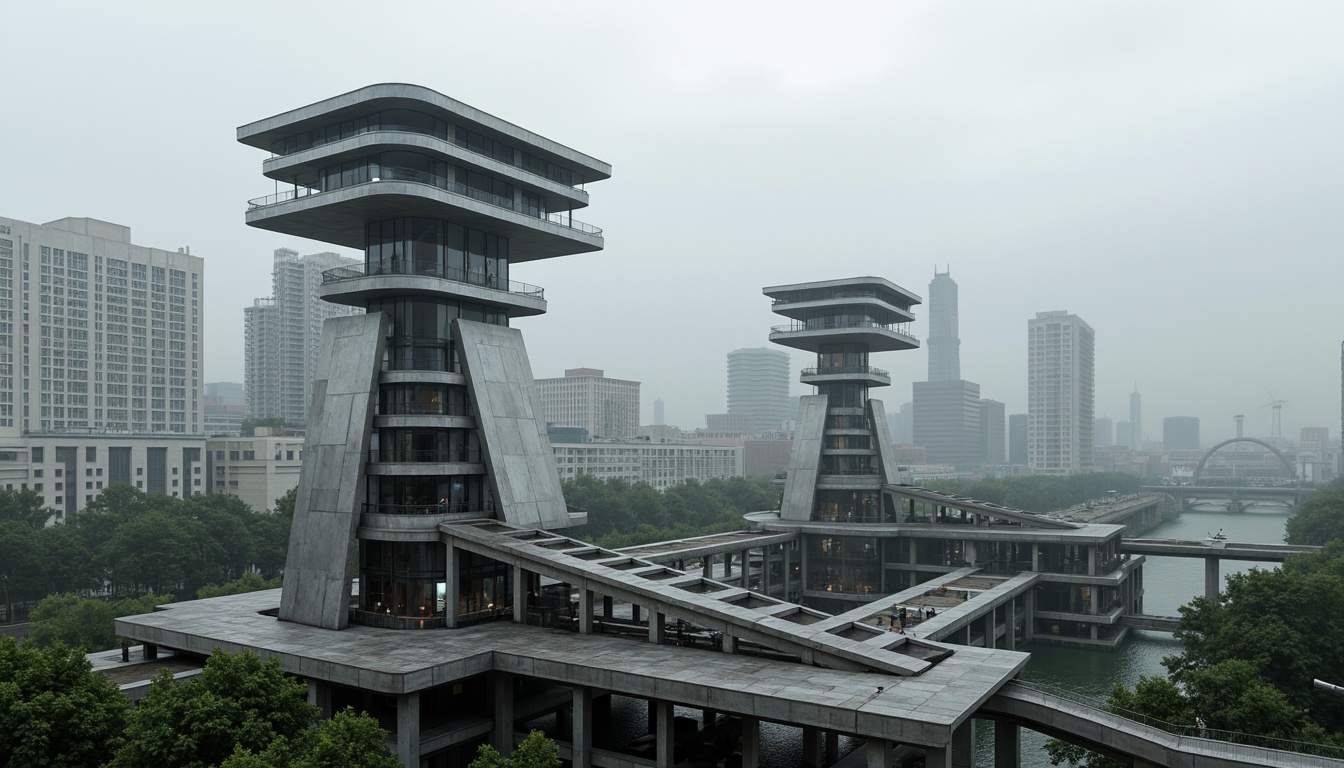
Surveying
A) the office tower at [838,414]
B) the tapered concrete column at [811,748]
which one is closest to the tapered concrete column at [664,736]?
the tapered concrete column at [811,748]

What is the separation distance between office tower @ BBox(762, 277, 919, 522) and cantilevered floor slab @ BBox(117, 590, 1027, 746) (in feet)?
198

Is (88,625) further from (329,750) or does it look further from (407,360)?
(329,750)

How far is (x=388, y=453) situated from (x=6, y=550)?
68309mm

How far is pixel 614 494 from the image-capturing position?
156 metres

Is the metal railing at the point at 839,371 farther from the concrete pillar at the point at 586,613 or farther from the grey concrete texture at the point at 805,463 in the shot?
the concrete pillar at the point at 586,613

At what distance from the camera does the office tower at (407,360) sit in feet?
181

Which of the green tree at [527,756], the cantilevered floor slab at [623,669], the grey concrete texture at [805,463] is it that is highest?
the grey concrete texture at [805,463]

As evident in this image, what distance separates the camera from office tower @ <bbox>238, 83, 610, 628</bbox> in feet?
181

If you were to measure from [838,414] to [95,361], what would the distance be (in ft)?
497

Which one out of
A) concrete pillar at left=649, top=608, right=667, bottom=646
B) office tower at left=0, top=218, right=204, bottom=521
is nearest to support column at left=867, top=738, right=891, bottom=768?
concrete pillar at left=649, top=608, right=667, bottom=646

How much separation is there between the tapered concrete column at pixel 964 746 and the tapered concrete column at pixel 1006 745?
1.93 m

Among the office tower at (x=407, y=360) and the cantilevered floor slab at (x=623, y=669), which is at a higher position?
the office tower at (x=407, y=360)

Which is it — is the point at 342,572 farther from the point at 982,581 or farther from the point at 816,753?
the point at 982,581

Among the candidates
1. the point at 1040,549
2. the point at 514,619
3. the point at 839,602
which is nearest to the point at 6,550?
the point at 514,619
